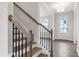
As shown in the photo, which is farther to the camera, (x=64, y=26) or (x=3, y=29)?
(x=64, y=26)

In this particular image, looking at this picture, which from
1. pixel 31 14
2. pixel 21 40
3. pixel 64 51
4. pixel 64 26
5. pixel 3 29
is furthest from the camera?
pixel 64 26

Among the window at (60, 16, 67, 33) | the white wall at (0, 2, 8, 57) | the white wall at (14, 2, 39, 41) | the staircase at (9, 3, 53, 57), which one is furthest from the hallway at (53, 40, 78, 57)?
the window at (60, 16, 67, 33)

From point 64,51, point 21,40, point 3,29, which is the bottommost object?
point 64,51

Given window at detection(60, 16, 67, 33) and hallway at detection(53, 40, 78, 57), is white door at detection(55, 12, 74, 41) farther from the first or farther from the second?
hallway at detection(53, 40, 78, 57)

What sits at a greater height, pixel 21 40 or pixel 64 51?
pixel 21 40

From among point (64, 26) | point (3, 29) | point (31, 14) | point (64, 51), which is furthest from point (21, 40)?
point (64, 26)

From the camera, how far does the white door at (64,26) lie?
9.77m

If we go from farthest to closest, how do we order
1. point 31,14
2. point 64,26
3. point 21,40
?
point 64,26 < point 31,14 < point 21,40

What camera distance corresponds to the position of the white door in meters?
9.77

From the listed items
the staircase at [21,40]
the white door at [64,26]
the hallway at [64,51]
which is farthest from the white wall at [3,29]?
the white door at [64,26]

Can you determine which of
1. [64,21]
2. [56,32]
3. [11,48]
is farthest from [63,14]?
[11,48]

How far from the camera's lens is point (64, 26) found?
33.3 feet

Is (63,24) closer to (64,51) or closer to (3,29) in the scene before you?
(64,51)

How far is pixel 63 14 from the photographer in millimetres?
10102
